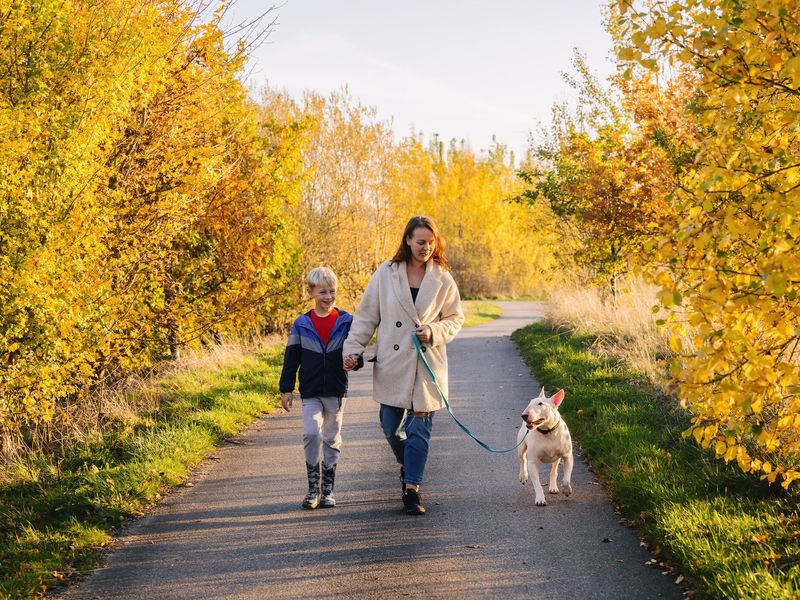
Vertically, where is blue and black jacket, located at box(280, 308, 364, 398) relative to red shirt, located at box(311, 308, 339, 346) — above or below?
below

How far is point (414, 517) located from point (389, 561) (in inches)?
37.1

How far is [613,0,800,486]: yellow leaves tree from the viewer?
3289mm

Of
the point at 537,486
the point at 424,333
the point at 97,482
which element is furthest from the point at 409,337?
the point at 97,482

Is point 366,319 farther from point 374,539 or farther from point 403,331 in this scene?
point 374,539

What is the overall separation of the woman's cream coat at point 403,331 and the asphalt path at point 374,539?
0.93 meters

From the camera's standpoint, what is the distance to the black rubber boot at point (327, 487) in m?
6.22

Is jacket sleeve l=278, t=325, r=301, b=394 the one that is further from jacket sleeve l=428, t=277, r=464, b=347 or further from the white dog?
the white dog

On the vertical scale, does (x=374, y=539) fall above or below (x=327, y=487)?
below

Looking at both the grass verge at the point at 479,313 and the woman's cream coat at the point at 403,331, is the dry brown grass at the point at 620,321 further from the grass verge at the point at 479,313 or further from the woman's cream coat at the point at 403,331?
the grass verge at the point at 479,313

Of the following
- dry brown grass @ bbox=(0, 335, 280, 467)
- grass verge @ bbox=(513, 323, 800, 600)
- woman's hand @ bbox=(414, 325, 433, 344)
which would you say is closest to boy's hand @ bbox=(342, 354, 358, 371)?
woman's hand @ bbox=(414, 325, 433, 344)

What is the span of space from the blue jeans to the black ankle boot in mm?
83

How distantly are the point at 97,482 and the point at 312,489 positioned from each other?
192 centimetres

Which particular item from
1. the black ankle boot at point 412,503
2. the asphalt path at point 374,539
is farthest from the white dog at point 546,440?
the black ankle boot at point 412,503

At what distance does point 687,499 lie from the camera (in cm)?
559
